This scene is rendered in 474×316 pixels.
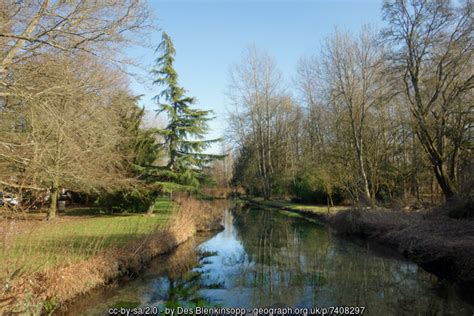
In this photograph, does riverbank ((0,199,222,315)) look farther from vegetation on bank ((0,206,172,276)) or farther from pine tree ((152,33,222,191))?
pine tree ((152,33,222,191))

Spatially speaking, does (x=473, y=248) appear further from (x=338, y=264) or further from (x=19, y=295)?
(x=19, y=295)

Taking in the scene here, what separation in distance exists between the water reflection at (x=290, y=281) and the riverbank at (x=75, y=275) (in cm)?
51

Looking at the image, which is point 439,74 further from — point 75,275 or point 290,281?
point 75,275

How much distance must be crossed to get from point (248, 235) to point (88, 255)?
9.61 meters

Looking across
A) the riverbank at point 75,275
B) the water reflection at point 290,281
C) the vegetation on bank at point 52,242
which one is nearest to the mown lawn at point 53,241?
the vegetation on bank at point 52,242

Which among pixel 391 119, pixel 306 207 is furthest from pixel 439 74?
pixel 306 207

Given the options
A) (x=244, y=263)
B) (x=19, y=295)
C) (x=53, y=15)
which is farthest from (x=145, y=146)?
(x=19, y=295)

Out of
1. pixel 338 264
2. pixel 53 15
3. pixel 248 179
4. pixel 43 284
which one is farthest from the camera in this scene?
pixel 248 179

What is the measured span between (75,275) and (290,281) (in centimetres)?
528

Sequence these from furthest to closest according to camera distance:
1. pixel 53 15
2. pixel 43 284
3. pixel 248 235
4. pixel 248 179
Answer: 1. pixel 248 179
2. pixel 248 235
3. pixel 53 15
4. pixel 43 284

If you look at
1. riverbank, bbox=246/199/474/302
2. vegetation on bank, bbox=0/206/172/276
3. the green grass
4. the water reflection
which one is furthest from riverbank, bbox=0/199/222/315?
the green grass

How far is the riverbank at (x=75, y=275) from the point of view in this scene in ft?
17.9

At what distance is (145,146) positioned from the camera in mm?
20047

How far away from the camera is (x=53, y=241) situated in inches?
421
